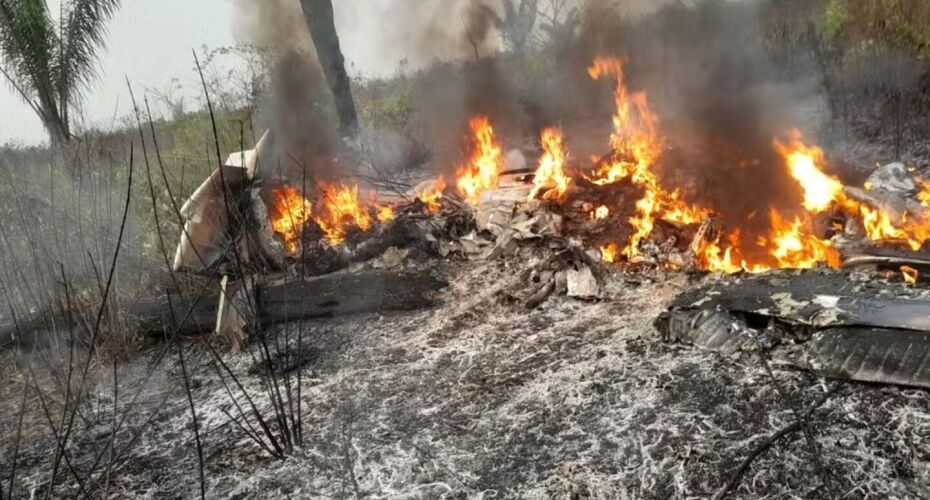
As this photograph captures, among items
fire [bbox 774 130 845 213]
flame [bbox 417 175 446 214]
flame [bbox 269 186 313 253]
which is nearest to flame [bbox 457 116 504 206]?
flame [bbox 417 175 446 214]

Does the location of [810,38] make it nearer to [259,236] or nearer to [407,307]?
[407,307]

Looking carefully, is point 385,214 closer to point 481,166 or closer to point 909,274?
point 481,166

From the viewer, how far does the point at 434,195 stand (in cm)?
1026

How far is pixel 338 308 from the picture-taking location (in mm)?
6949

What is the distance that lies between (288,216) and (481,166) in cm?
377

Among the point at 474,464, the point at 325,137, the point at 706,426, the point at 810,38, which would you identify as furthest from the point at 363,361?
the point at 810,38

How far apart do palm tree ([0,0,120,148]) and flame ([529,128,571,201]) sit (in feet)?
27.3

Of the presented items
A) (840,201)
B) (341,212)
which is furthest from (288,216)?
(840,201)

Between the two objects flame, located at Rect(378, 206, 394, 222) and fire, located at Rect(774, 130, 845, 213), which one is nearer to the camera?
fire, located at Rect(774, 130, 845, 213)

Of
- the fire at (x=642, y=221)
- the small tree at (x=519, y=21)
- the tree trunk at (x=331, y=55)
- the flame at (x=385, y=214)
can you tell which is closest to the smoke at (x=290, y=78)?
the tree trunk at (x=331, y=55)

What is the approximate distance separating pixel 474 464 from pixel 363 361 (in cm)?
211

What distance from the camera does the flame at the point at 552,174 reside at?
27.5ft

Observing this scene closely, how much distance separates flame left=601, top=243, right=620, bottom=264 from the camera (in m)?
6.95

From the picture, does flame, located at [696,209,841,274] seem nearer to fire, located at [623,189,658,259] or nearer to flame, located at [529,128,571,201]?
fire, located at [623,189,658,259]
